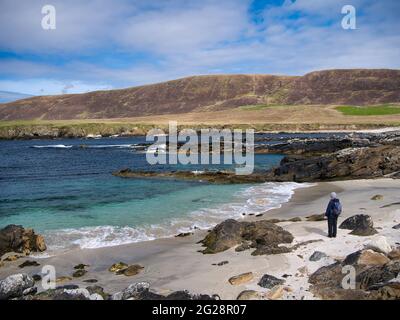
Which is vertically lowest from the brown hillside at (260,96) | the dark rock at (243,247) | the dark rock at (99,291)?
the dark rock at (99,291)

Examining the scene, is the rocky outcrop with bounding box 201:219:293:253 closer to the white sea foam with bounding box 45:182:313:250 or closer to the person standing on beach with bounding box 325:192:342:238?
the person standing on beach with bounding box 325:192:342:238

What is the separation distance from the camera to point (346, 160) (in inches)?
1264

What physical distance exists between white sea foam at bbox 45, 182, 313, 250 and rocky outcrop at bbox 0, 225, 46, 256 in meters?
0.52

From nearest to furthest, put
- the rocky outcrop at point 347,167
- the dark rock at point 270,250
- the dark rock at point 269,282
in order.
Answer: the dark rock at point 269,282, the dark rock at point 270,250, the rocky outcrop at point 347,167

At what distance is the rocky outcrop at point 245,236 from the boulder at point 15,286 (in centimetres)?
552

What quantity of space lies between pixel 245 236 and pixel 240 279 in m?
4.25

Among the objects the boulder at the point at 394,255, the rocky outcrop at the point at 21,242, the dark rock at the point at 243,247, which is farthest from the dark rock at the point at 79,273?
the boulder at the point at 394,255

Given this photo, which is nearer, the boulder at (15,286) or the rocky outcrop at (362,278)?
the rocky outcrop at (362,278)

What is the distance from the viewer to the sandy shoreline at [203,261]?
10.3 m

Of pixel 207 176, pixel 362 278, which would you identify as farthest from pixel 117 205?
pixel 362 278

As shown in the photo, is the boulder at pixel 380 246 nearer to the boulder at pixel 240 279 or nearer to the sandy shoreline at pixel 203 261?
the sandy shoreline at pixel 203 261

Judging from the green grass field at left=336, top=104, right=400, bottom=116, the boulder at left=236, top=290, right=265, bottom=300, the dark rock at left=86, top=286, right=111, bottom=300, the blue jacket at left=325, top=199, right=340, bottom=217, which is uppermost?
the green grass field at left=336, top=104, right=400, bottom=116

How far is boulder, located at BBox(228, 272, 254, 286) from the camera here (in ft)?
33.2

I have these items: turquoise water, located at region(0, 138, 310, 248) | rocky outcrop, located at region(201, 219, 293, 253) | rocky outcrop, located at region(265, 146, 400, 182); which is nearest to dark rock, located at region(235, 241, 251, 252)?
rocky outcrop, located at region(201, 219, 293, 253)
